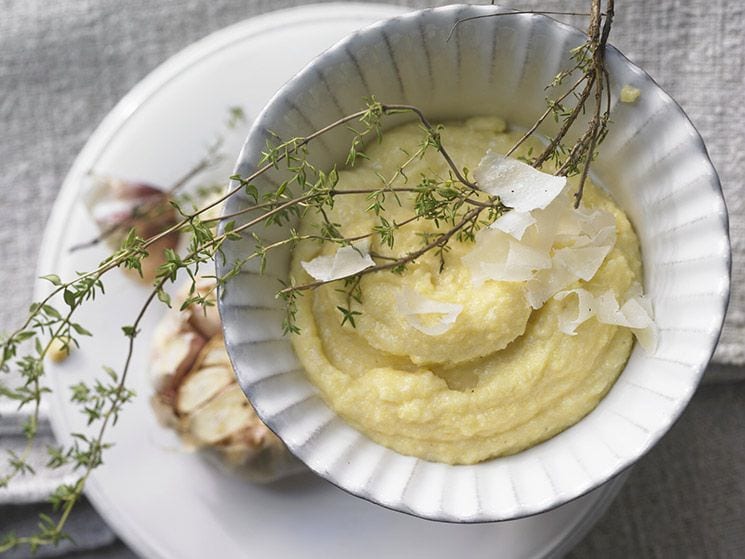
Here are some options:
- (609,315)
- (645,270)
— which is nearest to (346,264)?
(609,315)

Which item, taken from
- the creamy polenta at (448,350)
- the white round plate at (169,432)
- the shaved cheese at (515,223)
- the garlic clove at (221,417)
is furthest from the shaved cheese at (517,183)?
the garlic clove at (221,417)

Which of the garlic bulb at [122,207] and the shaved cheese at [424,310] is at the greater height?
the garlic bulb at [122,207]

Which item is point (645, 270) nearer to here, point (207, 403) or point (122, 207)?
point (207, 403)

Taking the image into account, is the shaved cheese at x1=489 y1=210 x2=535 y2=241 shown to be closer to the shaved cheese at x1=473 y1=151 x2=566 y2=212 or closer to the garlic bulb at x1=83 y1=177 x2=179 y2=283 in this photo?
the shaved cheese at x1=473 y1=151 x2=566 y2=212

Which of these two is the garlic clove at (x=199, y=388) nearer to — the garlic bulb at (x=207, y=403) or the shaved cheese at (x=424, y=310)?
the garlic bulb at (x=207, y=403)

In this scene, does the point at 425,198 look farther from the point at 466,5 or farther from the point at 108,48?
the point at 108,48

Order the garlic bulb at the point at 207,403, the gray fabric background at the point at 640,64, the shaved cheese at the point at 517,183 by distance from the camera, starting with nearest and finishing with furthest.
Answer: the shaved cheese at the point at 517,183 < the garlic bulb at the point at 207,403 < the gray fabric background at the point at 640,64
